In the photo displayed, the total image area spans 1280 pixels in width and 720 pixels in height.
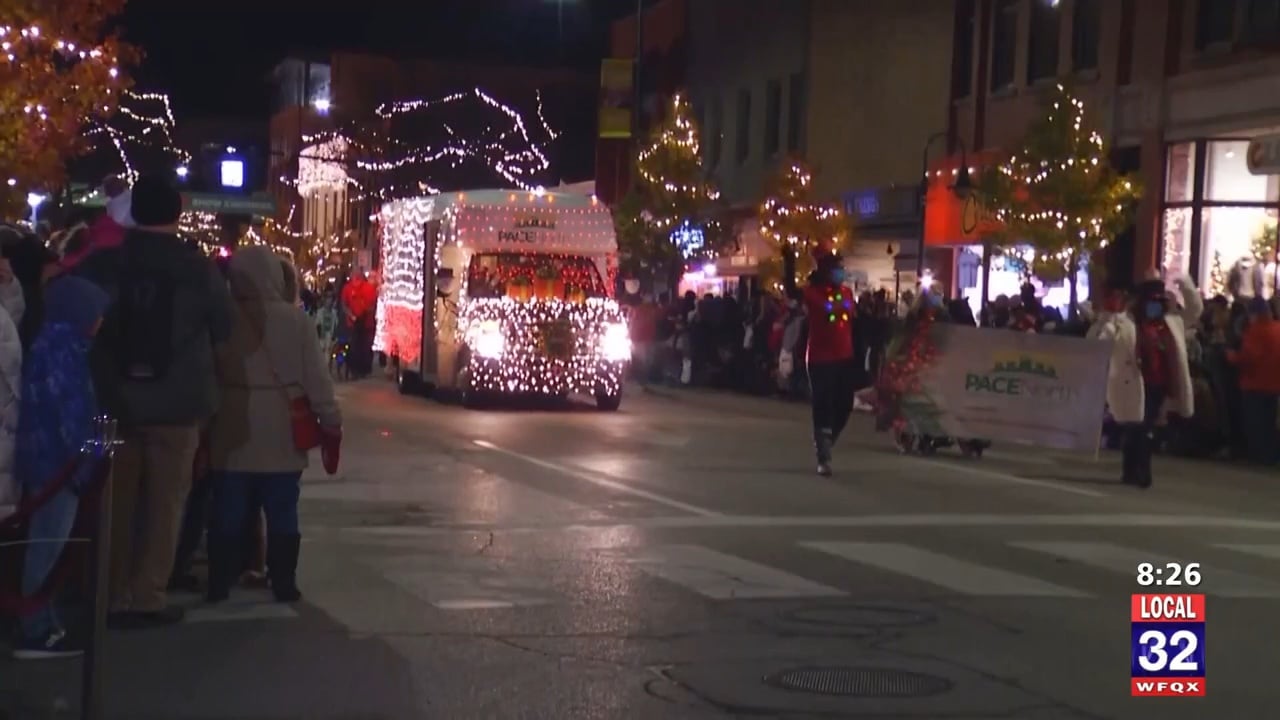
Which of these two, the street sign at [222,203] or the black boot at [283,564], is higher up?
the street sign at [222,203]

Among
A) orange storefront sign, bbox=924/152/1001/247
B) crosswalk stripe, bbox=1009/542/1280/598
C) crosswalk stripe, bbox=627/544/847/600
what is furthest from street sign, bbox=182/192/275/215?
crosswalk stripe, bbox=1009/542/1280/598

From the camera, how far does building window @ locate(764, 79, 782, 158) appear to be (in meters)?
42.2

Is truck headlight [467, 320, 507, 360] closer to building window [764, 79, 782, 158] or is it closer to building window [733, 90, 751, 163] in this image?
building window [764, 79, 782, 158]

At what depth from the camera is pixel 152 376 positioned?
8.72 meters

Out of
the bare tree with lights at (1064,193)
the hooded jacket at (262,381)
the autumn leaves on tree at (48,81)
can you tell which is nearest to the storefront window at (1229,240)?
the bare tree with lights at (1064,193)

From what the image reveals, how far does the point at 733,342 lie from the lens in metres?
31.4

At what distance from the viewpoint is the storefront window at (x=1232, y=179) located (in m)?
26.6

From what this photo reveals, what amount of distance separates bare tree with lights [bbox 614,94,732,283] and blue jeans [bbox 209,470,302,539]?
2949cm

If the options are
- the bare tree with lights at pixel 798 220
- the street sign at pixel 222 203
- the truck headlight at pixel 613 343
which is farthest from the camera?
the bare tree with lights at pixel 798 220

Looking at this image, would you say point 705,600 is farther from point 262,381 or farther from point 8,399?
point 8,399

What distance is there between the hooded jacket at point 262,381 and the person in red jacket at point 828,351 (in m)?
7.48

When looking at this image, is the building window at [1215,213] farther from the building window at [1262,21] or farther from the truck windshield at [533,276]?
the truck windshield at [533,276]

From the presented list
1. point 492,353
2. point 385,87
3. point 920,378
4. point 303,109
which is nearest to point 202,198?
point 492,353

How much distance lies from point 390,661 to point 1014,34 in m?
26.7
